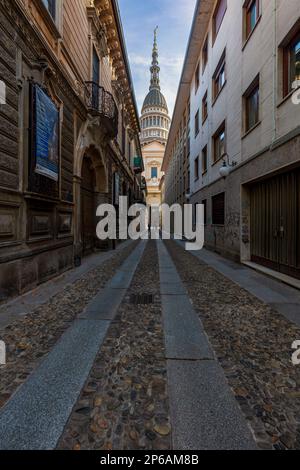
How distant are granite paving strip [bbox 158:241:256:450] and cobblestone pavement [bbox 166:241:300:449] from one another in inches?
4.3

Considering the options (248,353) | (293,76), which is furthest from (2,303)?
(293,76)

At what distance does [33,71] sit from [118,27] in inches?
376

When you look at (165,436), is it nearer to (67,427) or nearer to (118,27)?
(67,427)

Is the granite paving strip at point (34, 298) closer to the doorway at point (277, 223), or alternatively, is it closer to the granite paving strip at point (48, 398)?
the granite paving strip at point (48, 398)

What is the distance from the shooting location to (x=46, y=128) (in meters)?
5.46

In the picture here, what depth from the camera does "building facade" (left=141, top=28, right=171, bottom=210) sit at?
63.3 m

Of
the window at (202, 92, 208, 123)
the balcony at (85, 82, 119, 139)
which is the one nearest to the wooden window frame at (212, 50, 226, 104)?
the window at (202, 92, 208, 123)

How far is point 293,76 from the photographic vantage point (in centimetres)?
581

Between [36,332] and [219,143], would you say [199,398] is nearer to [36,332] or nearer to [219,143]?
[36,332]

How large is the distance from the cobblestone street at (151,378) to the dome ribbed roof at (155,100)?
85.9m

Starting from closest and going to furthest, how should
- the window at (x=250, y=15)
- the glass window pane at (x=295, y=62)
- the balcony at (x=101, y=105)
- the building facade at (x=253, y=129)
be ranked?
the glass window pane at (x=295, y=62), the building facade at (x=253, y=129), the window at (x=250, y=15), the balcony at (x=101, y=105)

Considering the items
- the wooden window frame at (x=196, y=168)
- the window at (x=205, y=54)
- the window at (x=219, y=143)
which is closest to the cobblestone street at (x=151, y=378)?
the window at (x=219, y=143)

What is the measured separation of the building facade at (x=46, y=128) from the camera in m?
4.39

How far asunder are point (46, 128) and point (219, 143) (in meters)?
9.08
